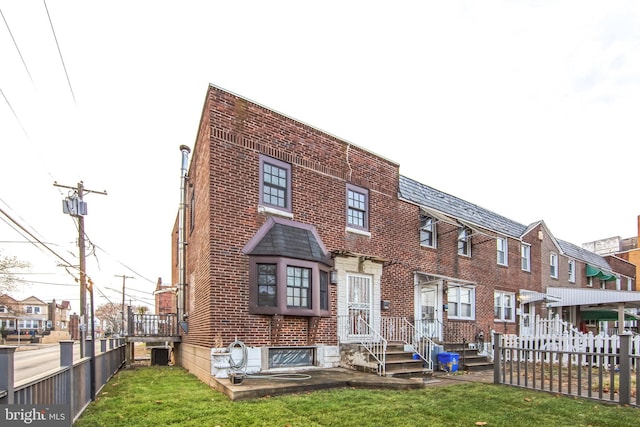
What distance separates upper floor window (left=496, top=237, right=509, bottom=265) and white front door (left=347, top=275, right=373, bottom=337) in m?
9.76

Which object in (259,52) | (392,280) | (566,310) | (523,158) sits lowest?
(566,310)

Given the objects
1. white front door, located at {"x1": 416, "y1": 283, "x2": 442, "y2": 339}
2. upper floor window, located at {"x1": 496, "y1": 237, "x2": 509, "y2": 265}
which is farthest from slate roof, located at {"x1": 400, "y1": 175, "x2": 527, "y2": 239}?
white front door, located at {"x1": 416, "y1": 283, "x2": 442, "y2": 339}

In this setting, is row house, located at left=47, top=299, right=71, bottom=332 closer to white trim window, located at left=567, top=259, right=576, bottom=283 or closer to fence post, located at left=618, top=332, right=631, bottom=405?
white trim window, located at left=567, top=259, right=576, bottom=283

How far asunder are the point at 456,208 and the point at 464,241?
5.59ft

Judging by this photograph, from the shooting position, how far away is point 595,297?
64.7ft

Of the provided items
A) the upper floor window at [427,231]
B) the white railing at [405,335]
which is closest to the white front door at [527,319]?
the upper floor window at [427,231]

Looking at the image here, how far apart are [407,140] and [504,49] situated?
7.71 meters

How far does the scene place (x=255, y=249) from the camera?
11391 millimetres

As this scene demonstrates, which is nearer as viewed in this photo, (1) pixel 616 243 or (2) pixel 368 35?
(2) pixel 368 35

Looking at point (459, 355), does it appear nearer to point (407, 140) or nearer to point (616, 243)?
point (407, 140)

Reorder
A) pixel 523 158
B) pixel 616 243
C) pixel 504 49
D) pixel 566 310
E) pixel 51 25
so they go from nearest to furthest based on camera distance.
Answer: pixel 51 25, pixel 504 49, pixel 523 158, pixel 566 310, pixel 616 243

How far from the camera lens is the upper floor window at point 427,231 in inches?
661

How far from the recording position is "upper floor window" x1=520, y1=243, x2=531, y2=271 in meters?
22.6

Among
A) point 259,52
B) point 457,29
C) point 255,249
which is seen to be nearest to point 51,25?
point 259,52
